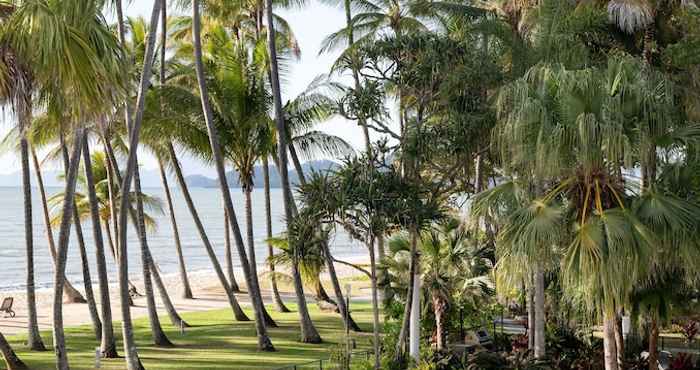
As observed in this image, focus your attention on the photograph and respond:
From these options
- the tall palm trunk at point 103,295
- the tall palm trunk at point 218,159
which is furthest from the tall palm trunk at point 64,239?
the tall palm trunk at point 218,159

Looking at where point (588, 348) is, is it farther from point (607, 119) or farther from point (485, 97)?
point (607, 119)

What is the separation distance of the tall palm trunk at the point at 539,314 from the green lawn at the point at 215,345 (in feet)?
18.0

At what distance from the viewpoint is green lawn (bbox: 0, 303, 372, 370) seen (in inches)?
742

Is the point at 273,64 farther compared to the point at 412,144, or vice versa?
the point at 273,64

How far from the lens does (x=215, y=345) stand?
843 inches

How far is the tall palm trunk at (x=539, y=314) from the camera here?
15.5 m

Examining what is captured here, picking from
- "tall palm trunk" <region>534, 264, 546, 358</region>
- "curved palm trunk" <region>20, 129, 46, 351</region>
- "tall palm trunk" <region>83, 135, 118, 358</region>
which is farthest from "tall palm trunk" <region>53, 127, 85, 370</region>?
"tall palm trunk" <region>534, 264, 546, 358</region>

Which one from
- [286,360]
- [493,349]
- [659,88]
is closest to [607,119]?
[659,88]

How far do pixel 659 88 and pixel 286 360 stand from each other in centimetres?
1002

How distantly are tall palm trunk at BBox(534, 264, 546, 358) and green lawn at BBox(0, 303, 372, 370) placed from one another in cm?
548

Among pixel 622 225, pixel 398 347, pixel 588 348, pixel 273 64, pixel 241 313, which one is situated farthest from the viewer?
pixel 241 313

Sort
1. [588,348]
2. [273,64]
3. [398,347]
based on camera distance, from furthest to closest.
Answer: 1. [273,64]
2. [588,348]
3. [398,347]

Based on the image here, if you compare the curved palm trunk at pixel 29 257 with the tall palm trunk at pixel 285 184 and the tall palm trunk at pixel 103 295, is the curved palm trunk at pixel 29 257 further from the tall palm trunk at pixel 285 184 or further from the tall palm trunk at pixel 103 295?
the tall palm trunk at pixel 285 184

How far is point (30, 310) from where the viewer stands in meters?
20.8
